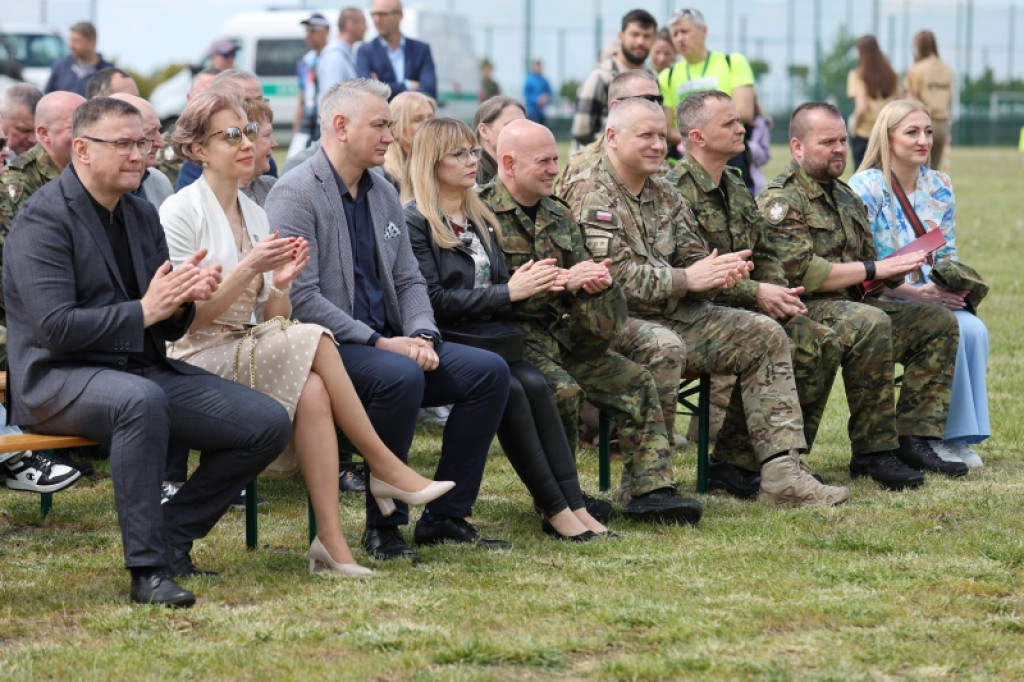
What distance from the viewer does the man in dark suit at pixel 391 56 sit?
11.4 meters

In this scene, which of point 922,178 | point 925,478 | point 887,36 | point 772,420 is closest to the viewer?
point 772,420

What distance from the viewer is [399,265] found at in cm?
534

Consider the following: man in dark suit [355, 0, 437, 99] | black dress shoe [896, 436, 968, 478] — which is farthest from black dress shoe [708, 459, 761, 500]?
man in dark suit [355, 0, 437, 99]

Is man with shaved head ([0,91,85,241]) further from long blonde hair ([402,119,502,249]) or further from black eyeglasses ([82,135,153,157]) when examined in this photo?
black eyeglasses ([82,135,153,157])

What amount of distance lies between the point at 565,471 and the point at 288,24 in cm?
2515

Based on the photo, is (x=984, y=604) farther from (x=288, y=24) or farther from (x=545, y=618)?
(x=288, y=24)

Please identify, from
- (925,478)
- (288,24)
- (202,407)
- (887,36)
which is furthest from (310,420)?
(887,36)

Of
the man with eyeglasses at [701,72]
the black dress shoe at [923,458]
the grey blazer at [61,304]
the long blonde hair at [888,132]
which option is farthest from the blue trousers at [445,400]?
the man with eyeglasses at [701,72]

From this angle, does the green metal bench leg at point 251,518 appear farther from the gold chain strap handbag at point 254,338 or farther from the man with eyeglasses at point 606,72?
the man with eyeglasses at point 606,72

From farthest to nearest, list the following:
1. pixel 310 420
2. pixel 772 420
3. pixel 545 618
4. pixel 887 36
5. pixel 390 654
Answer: pixel 887 36, pixel 772 420, pixel 310 420, pixel 545 618, pixel 390 654

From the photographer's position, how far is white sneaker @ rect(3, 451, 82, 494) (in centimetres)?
560

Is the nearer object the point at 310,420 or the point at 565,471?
the point at 310,420

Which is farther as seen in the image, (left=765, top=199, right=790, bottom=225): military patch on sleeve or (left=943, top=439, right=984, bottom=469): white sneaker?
(left=943, top=439, right=984, bottom=469): white sneaker

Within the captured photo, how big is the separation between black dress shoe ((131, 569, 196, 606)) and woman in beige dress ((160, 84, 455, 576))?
1.89 ft
